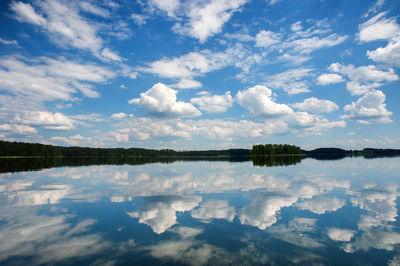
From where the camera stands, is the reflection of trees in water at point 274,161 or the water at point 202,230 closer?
the water at point 202,230

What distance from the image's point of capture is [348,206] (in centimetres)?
1603

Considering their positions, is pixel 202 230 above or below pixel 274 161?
below

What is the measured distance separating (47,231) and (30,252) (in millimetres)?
2732

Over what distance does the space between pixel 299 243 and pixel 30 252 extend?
35.8 ft

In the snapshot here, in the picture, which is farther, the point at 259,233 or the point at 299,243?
the point at 259,233

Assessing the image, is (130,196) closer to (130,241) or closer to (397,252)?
(130,241)

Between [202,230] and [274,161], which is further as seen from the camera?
[274,161]

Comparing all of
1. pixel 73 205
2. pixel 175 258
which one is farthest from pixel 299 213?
pixel 73 205

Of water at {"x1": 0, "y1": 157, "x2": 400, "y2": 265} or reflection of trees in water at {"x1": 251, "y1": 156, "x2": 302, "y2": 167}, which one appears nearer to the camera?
water at {"x1": 0, "y1": 157, "x2": 400, "y2": 265}

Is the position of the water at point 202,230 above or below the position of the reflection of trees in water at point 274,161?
below

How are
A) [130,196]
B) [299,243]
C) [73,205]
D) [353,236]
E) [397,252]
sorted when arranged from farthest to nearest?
[130,196], [73,205], [353,236], [299,243], [397,252]

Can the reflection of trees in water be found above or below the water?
above

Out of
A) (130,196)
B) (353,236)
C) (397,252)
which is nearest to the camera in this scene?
(397,252)

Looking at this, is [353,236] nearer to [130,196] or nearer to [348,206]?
[348,206]
